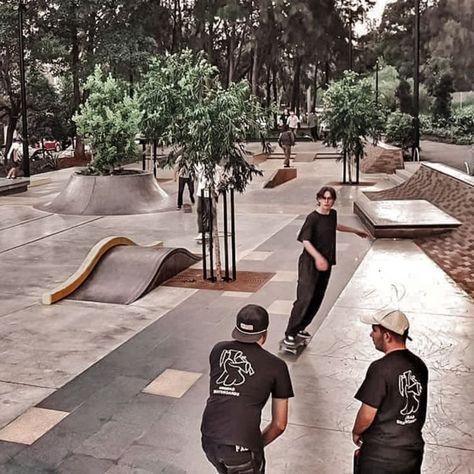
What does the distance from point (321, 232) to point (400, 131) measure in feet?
75.0

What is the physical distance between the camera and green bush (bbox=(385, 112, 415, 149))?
28.0m

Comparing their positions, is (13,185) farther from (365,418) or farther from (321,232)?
(365,418)

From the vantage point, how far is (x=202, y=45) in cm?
4506

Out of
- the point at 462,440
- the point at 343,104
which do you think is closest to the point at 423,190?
the point at 343,104

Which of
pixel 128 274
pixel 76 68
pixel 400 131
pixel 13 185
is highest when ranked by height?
pixel 76 68

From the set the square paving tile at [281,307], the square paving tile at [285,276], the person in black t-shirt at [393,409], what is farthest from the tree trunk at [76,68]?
the person in black t-shirt at [393,409]

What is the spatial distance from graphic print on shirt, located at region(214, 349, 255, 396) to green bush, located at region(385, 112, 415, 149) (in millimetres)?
25389

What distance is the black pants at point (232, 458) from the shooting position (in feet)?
11.2

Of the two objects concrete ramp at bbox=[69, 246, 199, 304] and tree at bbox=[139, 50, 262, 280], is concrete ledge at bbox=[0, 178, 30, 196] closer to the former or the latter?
concrete ramp at bbox=[69, 246, 199, 304]

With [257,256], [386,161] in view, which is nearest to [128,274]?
[257,256]

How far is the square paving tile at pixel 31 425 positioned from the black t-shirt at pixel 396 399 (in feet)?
9.63

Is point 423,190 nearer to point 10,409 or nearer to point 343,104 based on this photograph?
point 343,104

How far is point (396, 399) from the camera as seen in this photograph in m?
3.42

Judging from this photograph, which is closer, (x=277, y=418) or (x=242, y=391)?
(x=242, y=391)
